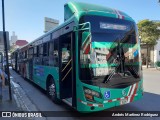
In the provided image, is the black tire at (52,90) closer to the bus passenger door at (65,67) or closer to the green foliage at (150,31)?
the bus passenger door at (65,67)

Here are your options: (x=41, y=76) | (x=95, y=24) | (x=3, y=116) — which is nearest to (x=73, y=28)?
(x=95, y=24)

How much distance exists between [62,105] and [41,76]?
7.98 ft

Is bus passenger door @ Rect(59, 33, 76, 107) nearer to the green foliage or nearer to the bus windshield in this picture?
the bus windshield

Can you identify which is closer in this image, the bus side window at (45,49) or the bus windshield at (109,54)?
the bus windshield at (109,54)

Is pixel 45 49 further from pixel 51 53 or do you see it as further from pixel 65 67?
pixel 65 67

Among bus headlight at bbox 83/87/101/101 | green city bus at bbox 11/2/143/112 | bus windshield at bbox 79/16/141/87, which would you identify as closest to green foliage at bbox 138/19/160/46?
green city bus at bbox 11/2/143/112

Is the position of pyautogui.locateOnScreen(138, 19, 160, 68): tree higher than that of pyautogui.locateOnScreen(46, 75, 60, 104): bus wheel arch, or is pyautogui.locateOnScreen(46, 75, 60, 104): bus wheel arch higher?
pyautogui.locateOnScreen(138, 19, 160, 68): tree

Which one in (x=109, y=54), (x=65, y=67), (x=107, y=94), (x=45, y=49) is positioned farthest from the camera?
(x=45, y=49)

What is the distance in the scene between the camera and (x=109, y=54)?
5059mm

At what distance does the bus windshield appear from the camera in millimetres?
4855

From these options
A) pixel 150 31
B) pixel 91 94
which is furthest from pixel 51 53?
pixel 150 31

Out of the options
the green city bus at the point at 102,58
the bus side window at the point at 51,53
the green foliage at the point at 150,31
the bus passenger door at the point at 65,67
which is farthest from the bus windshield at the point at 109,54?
the green foliage at the point at 150,31

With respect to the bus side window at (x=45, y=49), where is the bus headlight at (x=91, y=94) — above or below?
below

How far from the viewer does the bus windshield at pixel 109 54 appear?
4855 mm
